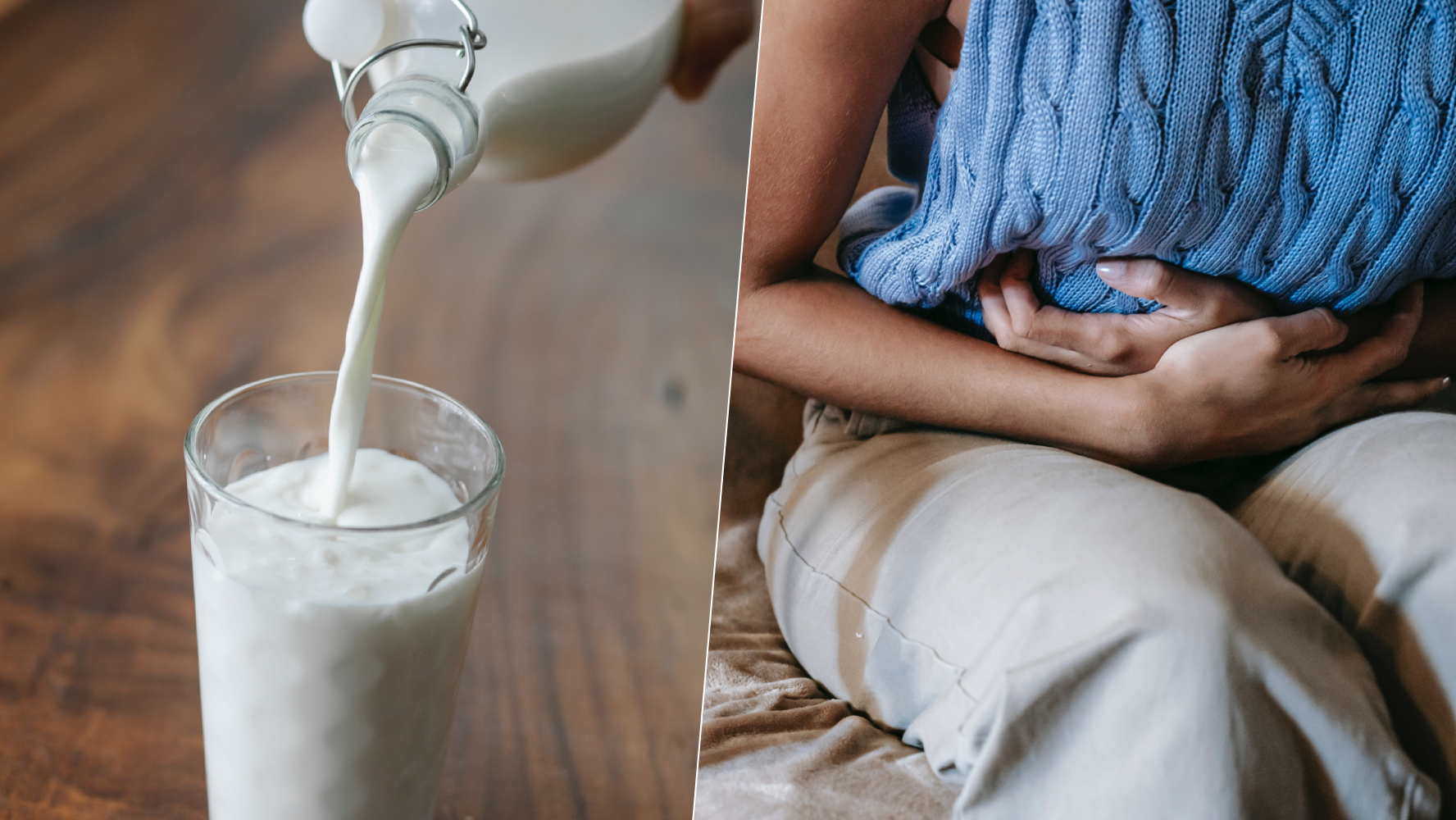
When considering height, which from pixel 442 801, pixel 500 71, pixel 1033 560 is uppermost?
pixel 500 71

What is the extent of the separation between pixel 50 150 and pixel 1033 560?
43 centimetres

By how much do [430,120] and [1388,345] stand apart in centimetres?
24

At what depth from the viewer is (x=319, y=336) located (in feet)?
1.42

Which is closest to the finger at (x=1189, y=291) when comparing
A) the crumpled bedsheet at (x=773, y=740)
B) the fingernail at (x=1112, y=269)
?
the fingernail at (x=1112, y=269)

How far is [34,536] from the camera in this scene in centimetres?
39

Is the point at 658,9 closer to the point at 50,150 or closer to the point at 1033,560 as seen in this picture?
the point at 1033,560

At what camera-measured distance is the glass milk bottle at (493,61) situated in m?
0.23

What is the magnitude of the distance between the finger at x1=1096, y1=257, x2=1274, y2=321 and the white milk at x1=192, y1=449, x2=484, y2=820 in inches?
7.0

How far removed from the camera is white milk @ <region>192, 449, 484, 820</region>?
0.23 m

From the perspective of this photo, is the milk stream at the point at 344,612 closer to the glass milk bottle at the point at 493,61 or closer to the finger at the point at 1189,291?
the glass milk bottle at the point at 493,61

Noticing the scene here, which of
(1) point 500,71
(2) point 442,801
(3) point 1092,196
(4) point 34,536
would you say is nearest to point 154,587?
(4) point 34,536

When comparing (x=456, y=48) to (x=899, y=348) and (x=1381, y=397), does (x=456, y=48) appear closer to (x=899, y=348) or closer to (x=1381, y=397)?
(x=899, y=348)

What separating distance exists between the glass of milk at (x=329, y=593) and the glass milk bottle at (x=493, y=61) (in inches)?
3.1

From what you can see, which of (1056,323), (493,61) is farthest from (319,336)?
(1056,323)
